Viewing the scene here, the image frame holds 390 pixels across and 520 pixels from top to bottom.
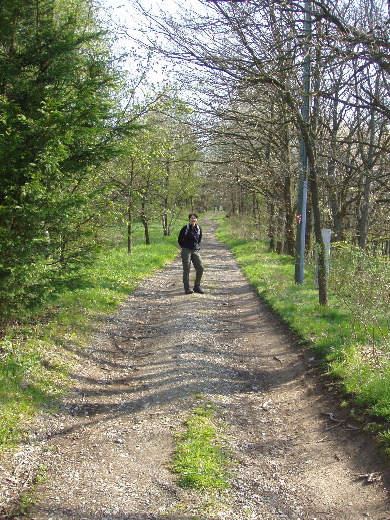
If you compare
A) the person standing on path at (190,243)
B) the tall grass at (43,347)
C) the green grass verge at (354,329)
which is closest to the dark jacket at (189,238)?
the person standing on path at (190,243)

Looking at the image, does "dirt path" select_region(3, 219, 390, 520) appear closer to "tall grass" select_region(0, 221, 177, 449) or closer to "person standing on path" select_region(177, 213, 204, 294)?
"tall grass" select_region(0, 221, 177, 449)

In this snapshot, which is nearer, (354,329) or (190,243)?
(354,329)

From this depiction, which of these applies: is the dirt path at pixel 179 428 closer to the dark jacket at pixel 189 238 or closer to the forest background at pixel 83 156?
the forest background at pixel 83 156

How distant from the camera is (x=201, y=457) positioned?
440 centimetres

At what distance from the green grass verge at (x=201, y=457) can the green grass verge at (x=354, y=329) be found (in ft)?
5.33

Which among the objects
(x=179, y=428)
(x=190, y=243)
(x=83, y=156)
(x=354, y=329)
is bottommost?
(x=179, y=428)

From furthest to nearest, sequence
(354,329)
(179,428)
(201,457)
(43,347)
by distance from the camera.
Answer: (354,329), (43,347), (179,428), (201,457)

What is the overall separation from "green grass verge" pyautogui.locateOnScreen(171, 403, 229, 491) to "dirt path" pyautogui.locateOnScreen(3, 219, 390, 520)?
4.3 inches

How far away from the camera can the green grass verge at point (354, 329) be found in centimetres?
543

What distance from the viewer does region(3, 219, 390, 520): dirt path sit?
3789mm

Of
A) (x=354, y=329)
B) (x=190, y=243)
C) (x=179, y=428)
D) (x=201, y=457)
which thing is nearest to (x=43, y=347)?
(x=179, y=428)

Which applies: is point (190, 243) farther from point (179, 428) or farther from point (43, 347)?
point (179, 428)

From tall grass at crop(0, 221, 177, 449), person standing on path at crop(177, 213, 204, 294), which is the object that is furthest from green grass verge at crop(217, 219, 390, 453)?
tall grass at crop(0, 221, 177, 449)

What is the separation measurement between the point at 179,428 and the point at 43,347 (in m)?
2.80
